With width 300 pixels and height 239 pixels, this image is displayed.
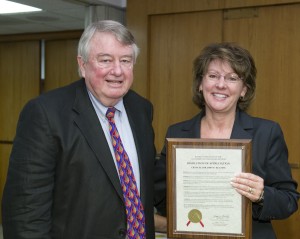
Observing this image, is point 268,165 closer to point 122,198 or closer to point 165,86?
point 122,198

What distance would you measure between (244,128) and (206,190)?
0.37m

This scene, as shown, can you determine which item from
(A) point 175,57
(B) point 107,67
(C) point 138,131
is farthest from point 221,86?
(A) point 175,57

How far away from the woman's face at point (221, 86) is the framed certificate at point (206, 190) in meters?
0.27

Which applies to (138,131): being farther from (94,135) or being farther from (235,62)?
(235,62)

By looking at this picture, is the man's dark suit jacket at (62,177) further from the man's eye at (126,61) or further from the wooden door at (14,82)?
the wooden door at (14,82)

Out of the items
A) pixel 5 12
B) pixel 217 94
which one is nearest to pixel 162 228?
pixel 217 94

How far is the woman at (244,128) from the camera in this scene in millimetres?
Answer: 1951

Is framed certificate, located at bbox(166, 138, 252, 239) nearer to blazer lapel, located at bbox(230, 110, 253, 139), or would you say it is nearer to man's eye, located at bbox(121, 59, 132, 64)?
blazer lapel, located at bbox(230, 110, 253, 139)

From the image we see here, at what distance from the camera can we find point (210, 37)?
13.7 feet

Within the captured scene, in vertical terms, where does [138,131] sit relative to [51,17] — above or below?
below

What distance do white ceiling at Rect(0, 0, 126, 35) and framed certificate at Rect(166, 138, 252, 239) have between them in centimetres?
263

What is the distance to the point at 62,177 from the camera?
1707 mm

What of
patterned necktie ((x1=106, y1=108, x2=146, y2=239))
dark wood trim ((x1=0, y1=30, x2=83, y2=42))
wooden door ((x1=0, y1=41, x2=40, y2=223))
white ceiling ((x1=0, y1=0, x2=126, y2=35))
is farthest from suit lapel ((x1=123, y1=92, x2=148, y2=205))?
wooden door ((x1=0, y1=41, x2=40, y2=223))

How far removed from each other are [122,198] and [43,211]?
0.29 meters
